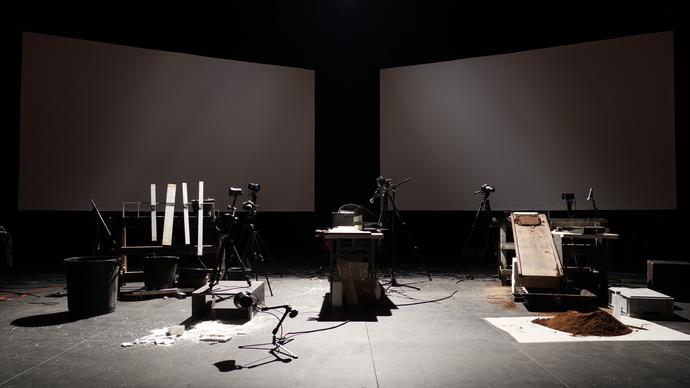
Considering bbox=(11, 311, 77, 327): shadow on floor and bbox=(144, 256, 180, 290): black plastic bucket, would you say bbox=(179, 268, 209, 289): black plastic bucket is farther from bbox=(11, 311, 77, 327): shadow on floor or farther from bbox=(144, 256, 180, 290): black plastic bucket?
bbox=(11, 311, 77, 327): shadow on floor

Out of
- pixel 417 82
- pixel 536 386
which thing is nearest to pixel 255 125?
pixel 417 82

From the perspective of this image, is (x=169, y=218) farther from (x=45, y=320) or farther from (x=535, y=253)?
(x=535, y=253)

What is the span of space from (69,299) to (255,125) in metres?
4.44

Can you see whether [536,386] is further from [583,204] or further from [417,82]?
[417,82]

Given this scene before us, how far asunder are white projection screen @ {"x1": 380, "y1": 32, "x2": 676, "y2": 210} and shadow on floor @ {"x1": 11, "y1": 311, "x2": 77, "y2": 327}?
5.18 meters

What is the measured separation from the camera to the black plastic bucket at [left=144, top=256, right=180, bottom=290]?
14.2 ft

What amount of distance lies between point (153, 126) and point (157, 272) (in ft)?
10.7

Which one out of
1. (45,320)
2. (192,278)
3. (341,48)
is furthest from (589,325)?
(341,48)

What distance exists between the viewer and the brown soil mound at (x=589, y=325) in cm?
290

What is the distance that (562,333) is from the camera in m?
2.95

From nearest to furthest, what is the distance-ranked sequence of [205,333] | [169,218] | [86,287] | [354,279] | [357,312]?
1. [205,333]
2. [86,287]
3. [357,312]
4. [354,279]
5. [169,218]

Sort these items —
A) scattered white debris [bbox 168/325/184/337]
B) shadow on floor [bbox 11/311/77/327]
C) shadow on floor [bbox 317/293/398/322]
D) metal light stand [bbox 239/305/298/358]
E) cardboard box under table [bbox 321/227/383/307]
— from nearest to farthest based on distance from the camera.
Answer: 1. metal light stand [bbox 239/305/298/358]
2. scattered white debris [bbox 168/325/184/337]
3. shadow on floor [bbox 11/311/77/327]
4. shadow on floor [bbox 317/293/398/322]
5. cardboard box under table [bbox 321/227/383/307]

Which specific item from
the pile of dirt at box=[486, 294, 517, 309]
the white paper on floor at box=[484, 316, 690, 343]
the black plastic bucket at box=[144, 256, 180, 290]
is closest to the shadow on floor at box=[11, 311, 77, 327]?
the black plastic bucket at box=[144, 256, 180, 290]

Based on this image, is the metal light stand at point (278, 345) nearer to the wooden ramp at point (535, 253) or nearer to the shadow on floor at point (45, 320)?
the shadow on floor at point (45, 320)
